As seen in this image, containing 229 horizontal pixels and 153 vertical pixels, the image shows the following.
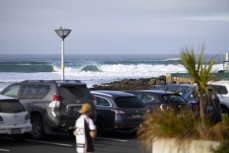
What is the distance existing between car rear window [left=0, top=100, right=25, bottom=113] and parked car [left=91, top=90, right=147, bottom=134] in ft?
9.65

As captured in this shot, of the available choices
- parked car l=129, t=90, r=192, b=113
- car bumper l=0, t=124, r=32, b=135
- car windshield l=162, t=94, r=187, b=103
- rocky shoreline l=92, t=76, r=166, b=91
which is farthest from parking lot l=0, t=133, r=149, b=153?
rocky shoreline l=92, t=76, r=166, b=91

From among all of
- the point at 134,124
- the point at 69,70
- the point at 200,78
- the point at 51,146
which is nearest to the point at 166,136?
the point at 200,78

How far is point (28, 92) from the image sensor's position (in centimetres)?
1806

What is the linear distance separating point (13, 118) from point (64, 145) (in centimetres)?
163

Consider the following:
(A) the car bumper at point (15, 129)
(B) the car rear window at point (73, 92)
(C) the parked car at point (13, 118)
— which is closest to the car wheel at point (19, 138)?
(C) the parked car at point (13, 118)

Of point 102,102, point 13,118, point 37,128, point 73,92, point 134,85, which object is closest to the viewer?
point 13,118

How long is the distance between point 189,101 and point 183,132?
975 cm

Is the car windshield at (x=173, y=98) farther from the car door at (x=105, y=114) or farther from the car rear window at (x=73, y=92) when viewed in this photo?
the car rear window at (x=73, y=92)

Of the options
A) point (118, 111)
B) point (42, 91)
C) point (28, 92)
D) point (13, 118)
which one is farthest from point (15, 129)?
point (118, 111)

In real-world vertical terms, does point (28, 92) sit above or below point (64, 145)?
above

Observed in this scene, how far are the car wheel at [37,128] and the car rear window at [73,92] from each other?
1.05 meters

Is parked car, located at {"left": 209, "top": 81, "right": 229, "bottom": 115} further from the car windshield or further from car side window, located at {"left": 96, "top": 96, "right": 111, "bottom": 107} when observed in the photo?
car side window, located at {"left": 96, "top": 96, "right": 111, "bottom": 107}

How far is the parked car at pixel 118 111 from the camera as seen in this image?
18.2 meters

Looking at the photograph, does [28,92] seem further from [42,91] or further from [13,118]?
[13,118]
